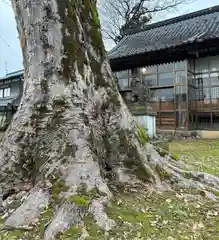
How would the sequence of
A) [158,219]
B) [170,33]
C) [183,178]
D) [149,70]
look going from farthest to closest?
[170,33] < [149,70] < [183,178] < [158,219]

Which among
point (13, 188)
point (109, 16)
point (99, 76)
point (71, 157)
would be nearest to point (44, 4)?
point (99, 76)

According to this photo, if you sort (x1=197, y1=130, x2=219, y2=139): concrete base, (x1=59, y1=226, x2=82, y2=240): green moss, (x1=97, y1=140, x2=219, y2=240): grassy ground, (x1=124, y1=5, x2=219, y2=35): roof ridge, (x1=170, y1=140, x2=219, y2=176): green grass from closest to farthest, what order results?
1. (x1=59, y1=226, x2=82, y2=240): green moss
2. (x1=97, y1=140, x2=219, y2=240): grassy ground
3. (x1=170, y1=140, x2=219, y2=176): green grass
4. (x1=197, y1=130, x2=219, y2=139): concrete base
5. (x1=124, y1=5, x2=219, y2=35): roof ridge

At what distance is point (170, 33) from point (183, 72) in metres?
2.75

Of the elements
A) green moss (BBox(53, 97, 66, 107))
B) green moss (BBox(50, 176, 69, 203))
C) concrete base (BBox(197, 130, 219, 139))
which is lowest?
green moss (BBox(50, 176, 69, 203))

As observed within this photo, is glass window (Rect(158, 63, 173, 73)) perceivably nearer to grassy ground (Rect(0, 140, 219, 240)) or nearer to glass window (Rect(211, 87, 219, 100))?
glass window (Rect(211, 87, 219, 100))

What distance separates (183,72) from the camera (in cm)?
1064

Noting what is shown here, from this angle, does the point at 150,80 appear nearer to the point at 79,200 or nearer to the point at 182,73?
the point at 182,73

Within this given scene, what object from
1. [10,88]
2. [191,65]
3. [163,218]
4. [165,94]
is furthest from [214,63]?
[10,88]

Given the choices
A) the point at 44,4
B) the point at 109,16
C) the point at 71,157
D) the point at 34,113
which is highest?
the point at 109,16

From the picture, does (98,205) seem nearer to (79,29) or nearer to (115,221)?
(115,221)

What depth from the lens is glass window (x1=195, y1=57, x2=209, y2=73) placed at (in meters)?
10.7

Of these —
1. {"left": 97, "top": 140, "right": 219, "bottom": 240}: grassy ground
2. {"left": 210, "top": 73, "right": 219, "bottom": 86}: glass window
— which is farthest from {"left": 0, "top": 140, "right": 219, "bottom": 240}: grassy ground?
{"left": 210, "top": 73, "right": 219, "bottom": 86}: glass window

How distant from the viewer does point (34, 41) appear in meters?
2.65

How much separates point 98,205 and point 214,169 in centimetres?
298
